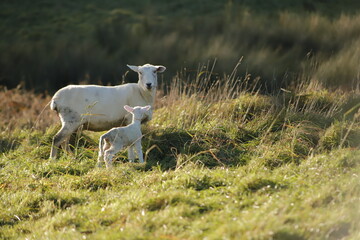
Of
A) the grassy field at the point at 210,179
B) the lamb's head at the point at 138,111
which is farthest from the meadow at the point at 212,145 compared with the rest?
the lamb's head at the point at 138,111

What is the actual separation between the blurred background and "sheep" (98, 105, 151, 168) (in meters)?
5.35

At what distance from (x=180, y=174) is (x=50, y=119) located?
7743 millimetres

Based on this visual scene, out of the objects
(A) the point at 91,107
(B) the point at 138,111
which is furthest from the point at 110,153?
(A) the point at 91,107

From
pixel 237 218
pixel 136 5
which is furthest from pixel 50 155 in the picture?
pixel 136 5

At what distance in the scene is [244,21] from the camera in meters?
17.5

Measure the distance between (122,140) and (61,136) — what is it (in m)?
1.59

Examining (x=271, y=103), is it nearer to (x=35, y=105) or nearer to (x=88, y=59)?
(x=35, y=105)

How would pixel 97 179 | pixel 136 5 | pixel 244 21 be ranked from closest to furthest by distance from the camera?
pixel 97 179
pixel 244 21
pixel 136 5

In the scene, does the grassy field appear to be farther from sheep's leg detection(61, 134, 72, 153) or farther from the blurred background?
the blurred background

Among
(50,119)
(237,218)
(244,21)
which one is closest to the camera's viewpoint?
(237,218)

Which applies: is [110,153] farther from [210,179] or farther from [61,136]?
[210,179]

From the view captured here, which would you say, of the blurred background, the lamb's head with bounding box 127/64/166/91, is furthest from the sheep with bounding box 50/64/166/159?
the blurred background

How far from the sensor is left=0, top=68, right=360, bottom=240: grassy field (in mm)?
5109

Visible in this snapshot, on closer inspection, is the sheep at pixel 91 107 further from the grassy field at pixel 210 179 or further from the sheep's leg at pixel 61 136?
the grassy field at pixel 210 179
